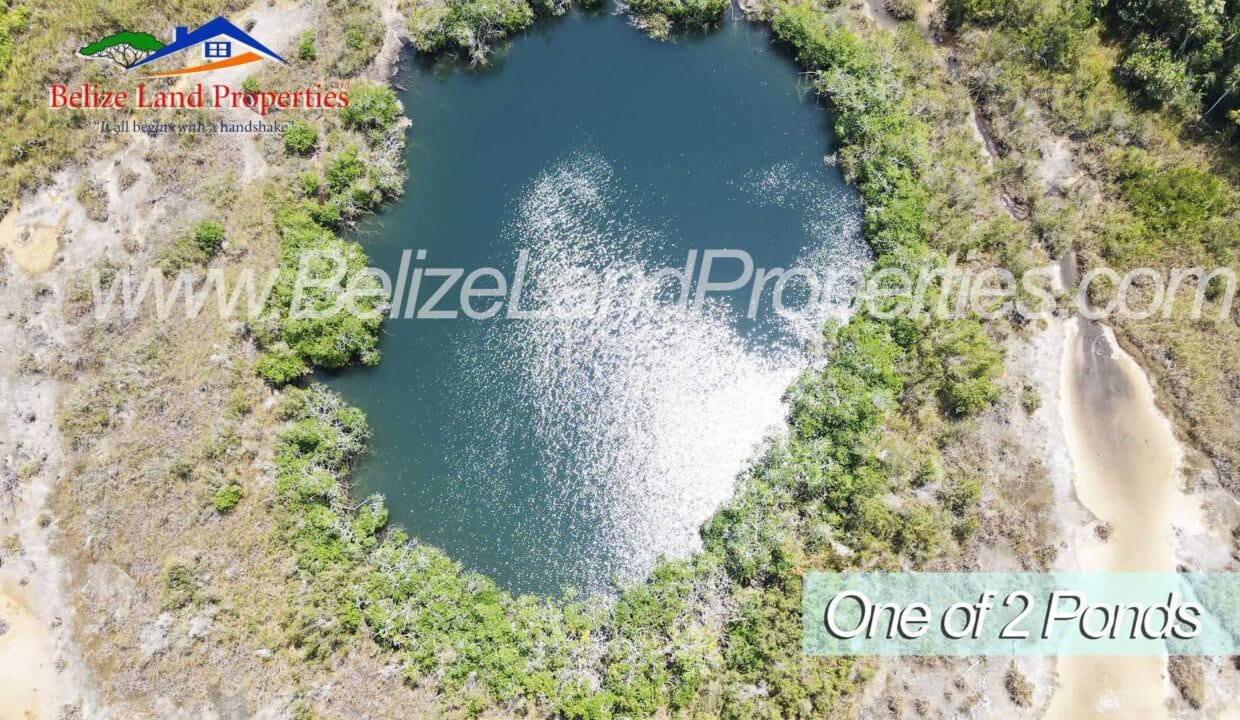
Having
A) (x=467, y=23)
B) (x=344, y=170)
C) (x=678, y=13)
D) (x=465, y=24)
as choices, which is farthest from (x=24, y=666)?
(x=678, y=13)

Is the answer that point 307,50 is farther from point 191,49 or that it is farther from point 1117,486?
point 1117,486

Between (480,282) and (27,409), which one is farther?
(480,282)

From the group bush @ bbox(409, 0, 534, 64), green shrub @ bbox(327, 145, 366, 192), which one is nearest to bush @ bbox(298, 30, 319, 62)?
bush @ bbox(409, 0, 534, 64)

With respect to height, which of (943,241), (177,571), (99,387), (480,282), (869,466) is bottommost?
(177,571)

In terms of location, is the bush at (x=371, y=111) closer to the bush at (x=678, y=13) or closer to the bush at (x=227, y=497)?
the bush at (x=678, y=13)

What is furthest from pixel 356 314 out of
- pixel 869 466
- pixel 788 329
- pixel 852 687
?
pixel 852 687

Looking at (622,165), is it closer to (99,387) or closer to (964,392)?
(964,392)

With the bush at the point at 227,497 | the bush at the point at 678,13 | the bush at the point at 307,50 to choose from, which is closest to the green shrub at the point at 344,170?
the bush at the point at 307,50
